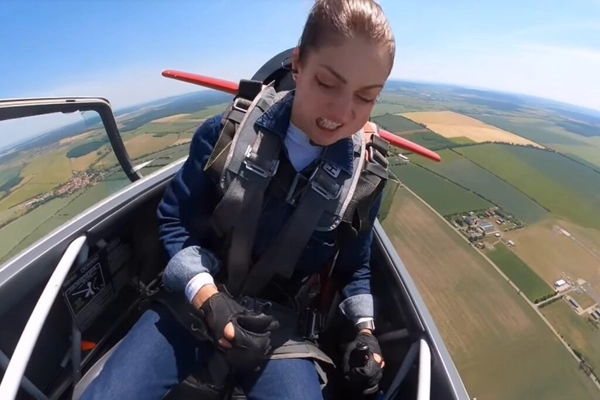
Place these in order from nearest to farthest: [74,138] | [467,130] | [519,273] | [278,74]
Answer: [278,74], [74,138], [519,273], [467,130]

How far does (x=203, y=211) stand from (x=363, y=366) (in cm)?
67

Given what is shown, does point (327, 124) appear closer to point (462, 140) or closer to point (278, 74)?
point (278, 74)

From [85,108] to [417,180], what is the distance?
17.9 meters

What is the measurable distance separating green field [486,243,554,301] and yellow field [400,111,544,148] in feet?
36.1

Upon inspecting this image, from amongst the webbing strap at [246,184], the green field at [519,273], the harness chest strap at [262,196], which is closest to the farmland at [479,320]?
the green field at [519,273]

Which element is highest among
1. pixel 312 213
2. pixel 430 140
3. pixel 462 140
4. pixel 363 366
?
pixel 312 213

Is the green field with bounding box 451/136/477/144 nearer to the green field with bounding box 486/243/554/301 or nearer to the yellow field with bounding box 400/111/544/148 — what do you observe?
the yellow field with bounding box 400/111/544/148

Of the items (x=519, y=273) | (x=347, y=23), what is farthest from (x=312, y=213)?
(x=519, y=273)

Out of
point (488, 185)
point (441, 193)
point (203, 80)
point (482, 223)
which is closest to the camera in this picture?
point (203, 80)

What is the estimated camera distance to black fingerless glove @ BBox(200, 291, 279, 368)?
3.07ft

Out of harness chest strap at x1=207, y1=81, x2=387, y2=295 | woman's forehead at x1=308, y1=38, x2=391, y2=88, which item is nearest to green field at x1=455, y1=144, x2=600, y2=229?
harness chest strap at x1=207, y1=81, x2=387, y2=295

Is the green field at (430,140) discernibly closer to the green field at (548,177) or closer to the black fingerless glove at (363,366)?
the green field at (548,177)

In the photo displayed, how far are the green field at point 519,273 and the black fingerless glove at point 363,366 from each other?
14496 mm

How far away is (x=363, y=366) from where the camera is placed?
3.73 feet
